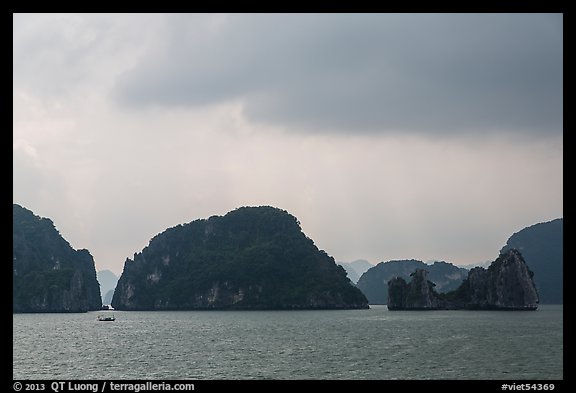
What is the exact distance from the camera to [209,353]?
74812mm

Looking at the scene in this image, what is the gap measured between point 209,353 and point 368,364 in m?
22.7
